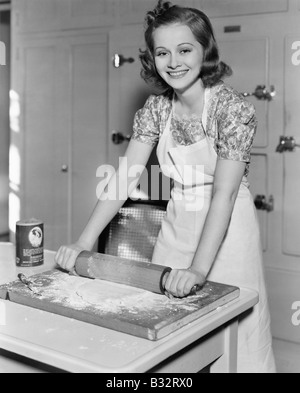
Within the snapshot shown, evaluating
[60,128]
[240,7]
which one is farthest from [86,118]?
[240,7]

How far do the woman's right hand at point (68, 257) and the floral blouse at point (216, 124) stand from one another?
1.46 feet

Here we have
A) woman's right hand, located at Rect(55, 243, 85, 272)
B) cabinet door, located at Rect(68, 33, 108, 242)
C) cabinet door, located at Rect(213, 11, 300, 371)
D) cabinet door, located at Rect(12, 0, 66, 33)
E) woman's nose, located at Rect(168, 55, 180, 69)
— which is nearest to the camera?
woman's right hand, located at Rect(55, 243, 85, 272)

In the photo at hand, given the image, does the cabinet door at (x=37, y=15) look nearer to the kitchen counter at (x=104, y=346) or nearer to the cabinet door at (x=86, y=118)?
the cabinet door at (x=86, y=118)

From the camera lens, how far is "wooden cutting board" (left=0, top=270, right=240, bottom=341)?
100cm

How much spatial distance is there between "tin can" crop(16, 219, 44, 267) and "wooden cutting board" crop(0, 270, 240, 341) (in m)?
0.22

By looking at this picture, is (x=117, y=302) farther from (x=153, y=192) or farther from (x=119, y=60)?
(x=119, y=60)

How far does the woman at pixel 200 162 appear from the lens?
142cm

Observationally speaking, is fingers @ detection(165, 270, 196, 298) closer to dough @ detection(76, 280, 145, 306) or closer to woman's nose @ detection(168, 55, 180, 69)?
dough @ detection(76, 280, 145, 306)

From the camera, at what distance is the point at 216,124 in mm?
1544

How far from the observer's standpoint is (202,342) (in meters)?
1.10

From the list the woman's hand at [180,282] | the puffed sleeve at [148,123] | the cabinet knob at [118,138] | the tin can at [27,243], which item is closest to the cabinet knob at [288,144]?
the cabinet knob at [118,138]

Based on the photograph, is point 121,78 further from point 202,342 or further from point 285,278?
point 202,342

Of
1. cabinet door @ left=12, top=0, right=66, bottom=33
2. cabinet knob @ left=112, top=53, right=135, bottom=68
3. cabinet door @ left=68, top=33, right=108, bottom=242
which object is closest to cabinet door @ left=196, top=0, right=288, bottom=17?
cabinet knob @ left=112, top=53, right=135, bottom=68
